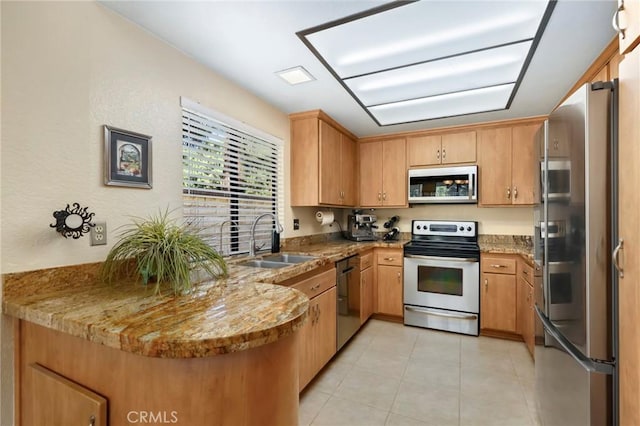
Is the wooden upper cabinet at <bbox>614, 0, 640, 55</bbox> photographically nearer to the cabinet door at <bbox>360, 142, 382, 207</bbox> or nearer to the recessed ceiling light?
the recessed ceiling light

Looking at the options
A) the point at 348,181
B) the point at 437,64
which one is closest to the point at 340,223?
the point at 348,181

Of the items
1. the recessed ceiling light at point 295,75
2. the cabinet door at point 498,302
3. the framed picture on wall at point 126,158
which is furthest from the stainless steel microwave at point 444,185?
the framed picture on wall at point 126,158

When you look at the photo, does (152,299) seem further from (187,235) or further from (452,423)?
(452,423)

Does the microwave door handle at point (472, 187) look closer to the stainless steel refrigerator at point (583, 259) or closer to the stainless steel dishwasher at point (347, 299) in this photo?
the stainless steel dishwasher at point (347, 299)

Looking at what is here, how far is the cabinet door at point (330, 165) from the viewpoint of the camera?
297 cm

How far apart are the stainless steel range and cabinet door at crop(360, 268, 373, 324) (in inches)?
15.3

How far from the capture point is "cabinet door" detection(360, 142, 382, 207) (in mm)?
3852

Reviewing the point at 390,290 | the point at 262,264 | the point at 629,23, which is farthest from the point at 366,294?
the point at 629,23

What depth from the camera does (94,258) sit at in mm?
1393

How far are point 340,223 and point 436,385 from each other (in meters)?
2.42

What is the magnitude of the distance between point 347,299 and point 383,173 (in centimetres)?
185

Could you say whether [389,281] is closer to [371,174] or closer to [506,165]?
[371,174]

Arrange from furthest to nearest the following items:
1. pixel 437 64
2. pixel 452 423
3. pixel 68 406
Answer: pixel 437 64, pixel 452 423, pixel 68 406

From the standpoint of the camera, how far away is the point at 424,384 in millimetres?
2129
